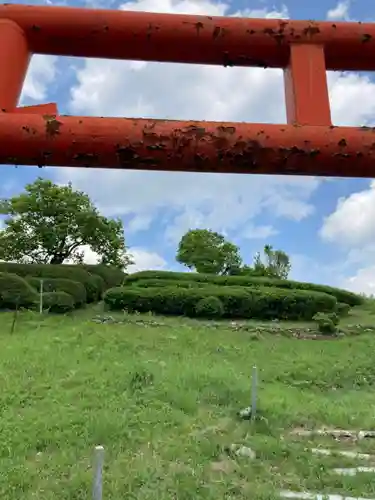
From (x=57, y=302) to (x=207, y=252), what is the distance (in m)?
16.0

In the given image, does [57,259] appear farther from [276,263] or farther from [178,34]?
[178,34]

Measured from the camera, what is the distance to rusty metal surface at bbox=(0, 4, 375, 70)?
228cm

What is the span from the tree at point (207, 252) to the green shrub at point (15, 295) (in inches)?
592

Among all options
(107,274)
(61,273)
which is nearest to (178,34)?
(61,273)

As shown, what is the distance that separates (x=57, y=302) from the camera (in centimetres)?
1298

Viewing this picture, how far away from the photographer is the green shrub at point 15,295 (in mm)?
13078

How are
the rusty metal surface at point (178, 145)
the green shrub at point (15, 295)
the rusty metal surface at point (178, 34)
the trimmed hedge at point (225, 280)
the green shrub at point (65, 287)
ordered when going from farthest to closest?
the trimmed hedge at point (225, 280) → the green shrub at point (65, 287) → the green shrub at point (15, 295) → the rusty metal surface at point (178, 34) → the rusty metal surface at point (178, 145)

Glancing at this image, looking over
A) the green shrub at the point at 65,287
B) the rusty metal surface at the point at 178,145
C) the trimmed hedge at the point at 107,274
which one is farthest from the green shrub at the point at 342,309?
the rusty metal surface at the point at 178,145

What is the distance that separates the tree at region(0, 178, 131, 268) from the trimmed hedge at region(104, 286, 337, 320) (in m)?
12.5

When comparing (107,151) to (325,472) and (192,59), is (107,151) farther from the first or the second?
(325,472)

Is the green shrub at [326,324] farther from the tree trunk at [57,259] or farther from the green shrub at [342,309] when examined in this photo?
the tree trunk at [57,259]

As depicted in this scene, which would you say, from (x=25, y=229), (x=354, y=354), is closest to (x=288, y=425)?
(x=354, y=354)

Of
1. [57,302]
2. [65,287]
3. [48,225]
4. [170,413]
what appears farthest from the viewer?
[48,225]

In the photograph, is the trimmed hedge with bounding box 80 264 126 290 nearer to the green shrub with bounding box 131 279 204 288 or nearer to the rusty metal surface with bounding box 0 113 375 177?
the green shrub with bounding box 131 279 204 288
